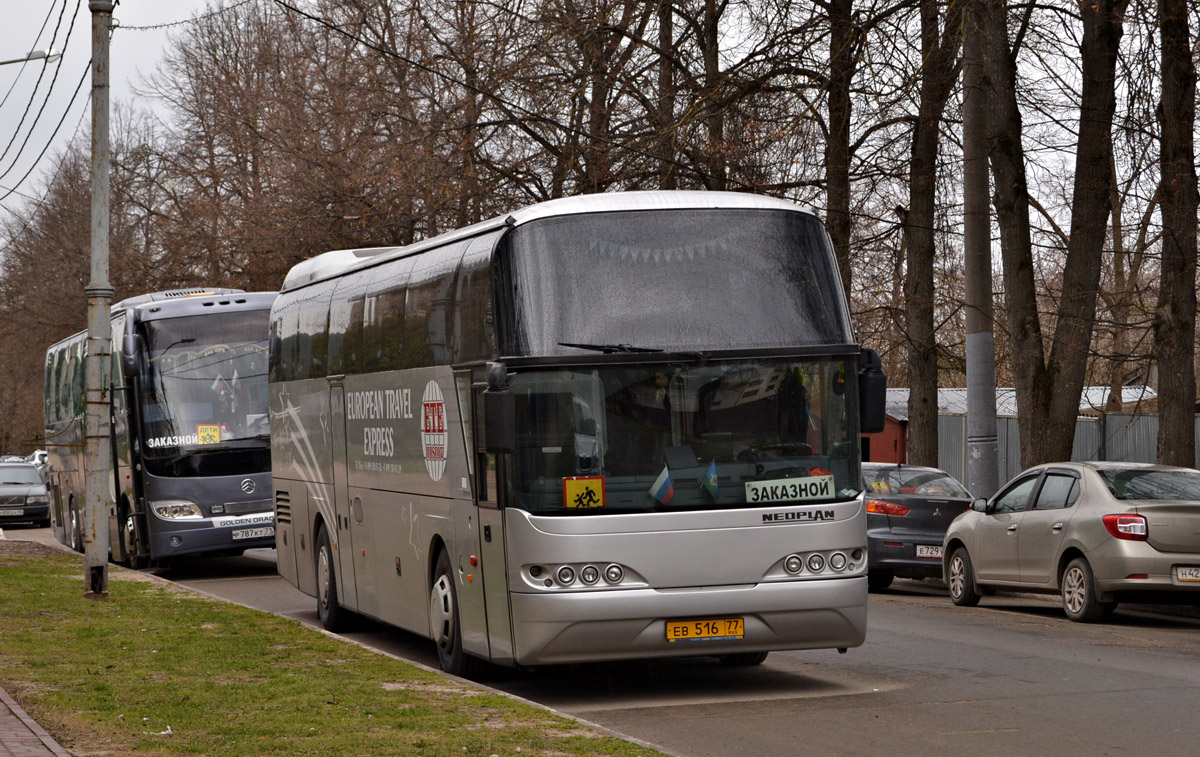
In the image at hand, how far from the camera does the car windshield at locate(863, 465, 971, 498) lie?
779 inches

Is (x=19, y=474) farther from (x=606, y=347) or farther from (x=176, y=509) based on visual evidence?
(x=606, y=347)

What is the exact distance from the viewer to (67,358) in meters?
29.8

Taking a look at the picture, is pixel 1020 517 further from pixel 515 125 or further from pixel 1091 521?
pixel 515 125

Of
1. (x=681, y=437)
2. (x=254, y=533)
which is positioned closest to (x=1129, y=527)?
(x=681, y=437)

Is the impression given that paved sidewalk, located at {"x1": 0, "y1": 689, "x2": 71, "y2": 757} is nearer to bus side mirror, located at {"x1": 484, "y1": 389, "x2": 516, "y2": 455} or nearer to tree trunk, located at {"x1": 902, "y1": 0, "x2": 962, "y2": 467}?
bus side mirror, located at {"x1": 484, "y1": 389, "x2": 516, "y2": 455}

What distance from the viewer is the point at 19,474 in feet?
140

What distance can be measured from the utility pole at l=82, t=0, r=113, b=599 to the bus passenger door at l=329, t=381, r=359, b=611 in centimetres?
304

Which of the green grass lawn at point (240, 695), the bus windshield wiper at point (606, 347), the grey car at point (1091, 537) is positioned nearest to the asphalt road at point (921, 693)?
the grey car at point (1091, 537)

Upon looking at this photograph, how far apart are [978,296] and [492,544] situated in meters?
10.7

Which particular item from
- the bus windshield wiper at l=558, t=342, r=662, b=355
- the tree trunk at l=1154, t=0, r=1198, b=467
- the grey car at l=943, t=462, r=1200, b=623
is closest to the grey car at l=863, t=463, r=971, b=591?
the grey car at l=943, t=462, r=1200, b=623

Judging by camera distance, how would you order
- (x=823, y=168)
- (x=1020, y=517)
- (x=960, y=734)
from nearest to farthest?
(x=960, y=734)
(x=1020, y=517)
(x=823, y=168)

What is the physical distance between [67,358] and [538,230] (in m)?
21.8

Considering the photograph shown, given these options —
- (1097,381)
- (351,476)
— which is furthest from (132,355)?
(1097,381)

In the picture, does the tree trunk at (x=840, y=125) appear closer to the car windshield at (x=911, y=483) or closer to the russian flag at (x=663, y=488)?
the car windshield at (x=911, y=483)
